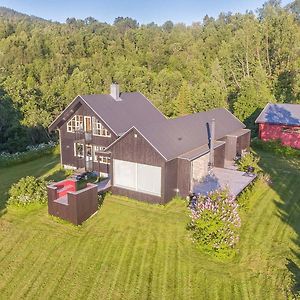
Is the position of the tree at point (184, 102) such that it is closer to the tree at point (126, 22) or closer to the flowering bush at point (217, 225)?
the flowering bush at point (217, 225)

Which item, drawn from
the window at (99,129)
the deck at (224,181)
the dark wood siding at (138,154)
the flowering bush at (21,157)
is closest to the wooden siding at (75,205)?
the dark wood siding at (138,154)

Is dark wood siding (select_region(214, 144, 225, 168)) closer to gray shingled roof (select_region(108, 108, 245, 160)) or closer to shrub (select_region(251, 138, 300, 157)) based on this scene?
gray shingled roof (select_region(108, 108, 245, 160))

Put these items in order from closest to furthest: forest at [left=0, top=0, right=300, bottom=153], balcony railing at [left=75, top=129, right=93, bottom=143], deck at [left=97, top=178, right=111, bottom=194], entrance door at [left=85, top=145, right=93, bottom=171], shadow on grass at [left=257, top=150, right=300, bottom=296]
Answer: shadow on grass at [left=257, top=150, right=300, bottom=296] < deck at [left=97, top=178, right=111, bottom=194] < balcony railing at [left=75, top=129, right=93, bottom=143] < entrance door at [left=85, top=145, right=93, bottom=171] < forest at [left=0, top=0, right=300, bottom=153]

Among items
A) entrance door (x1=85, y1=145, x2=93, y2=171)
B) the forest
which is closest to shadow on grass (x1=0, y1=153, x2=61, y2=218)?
entrance door (x1=85, y1=145, x2=93, y2=171)

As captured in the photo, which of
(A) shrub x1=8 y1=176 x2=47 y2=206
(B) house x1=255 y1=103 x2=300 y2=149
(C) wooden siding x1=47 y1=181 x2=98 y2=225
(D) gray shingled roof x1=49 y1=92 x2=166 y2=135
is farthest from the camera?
(B) house x1=255 y1=103 x2=300 y2=149

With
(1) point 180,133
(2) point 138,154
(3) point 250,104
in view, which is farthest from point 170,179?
(3) point 250,104
